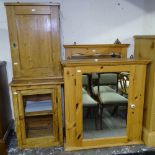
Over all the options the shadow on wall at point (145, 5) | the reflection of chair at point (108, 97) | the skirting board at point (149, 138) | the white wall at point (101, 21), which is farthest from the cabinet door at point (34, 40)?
the skirting board at point (149, 138)

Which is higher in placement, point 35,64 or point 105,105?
point 35,64

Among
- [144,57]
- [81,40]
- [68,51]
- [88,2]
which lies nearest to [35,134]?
[68,51]

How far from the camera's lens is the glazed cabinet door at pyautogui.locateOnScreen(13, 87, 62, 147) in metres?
2.01

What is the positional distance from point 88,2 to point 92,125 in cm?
150

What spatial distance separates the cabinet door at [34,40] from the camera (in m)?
1.98

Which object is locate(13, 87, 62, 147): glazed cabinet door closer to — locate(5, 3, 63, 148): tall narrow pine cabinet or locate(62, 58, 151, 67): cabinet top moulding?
locate(5, 3, 63, 148): tall narrow pine cabinet

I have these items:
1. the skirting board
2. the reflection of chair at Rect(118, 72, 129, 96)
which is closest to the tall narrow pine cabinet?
the reflection of chair at Rect(118, 72, 129, 96)

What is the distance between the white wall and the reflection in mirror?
1.91 feet

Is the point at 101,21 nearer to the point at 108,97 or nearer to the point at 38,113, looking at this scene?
the point at 108,97

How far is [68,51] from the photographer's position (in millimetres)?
2293

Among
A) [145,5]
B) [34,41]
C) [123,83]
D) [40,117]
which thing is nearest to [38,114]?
[40,117]

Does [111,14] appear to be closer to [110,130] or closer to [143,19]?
[143,19]

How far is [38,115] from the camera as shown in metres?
2.14

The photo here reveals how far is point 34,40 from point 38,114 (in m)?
0.85
